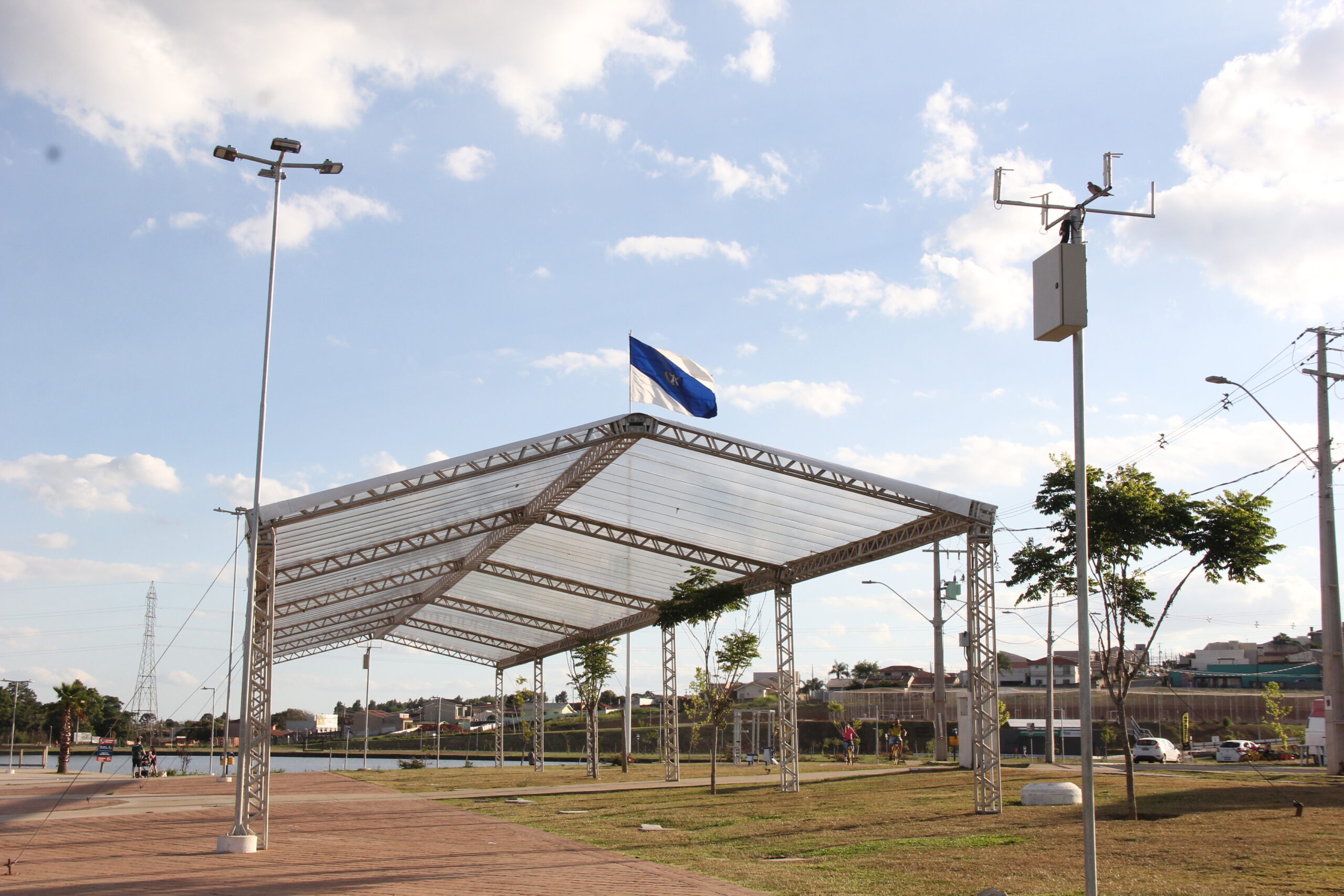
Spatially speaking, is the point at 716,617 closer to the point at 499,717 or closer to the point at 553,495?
the point at 553,495

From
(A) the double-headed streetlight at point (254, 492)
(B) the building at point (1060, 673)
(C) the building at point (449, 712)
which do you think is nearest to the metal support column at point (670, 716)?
(A) the double-headed streetlight at point (254, 492)

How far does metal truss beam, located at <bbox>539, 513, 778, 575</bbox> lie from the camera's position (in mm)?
26688

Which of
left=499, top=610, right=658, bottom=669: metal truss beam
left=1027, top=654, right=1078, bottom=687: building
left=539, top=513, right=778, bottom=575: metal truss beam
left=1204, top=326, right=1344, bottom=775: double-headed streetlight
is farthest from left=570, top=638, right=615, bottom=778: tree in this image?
left=1027, top=654, right=1078, bottom=687: building

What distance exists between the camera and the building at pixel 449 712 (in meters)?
123

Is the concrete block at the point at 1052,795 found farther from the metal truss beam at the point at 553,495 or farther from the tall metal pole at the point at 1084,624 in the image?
the tall metal pole at the point at 1084,624

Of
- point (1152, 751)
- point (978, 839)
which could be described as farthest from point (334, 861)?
point (1152, 751)

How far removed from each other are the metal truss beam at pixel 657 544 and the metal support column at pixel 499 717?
24661 millimetres

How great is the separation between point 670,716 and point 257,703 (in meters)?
19.9

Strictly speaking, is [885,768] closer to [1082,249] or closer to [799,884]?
[799,884]

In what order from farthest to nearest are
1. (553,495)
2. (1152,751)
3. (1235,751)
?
(1235,751) < (1152,751) < (553,495)

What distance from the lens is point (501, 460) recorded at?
19656 mm

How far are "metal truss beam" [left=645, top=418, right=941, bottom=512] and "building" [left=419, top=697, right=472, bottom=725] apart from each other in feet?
333

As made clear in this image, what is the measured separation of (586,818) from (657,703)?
9930cm

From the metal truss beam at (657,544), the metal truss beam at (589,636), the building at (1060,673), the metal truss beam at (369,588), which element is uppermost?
the metal truss beam at (657,544)
